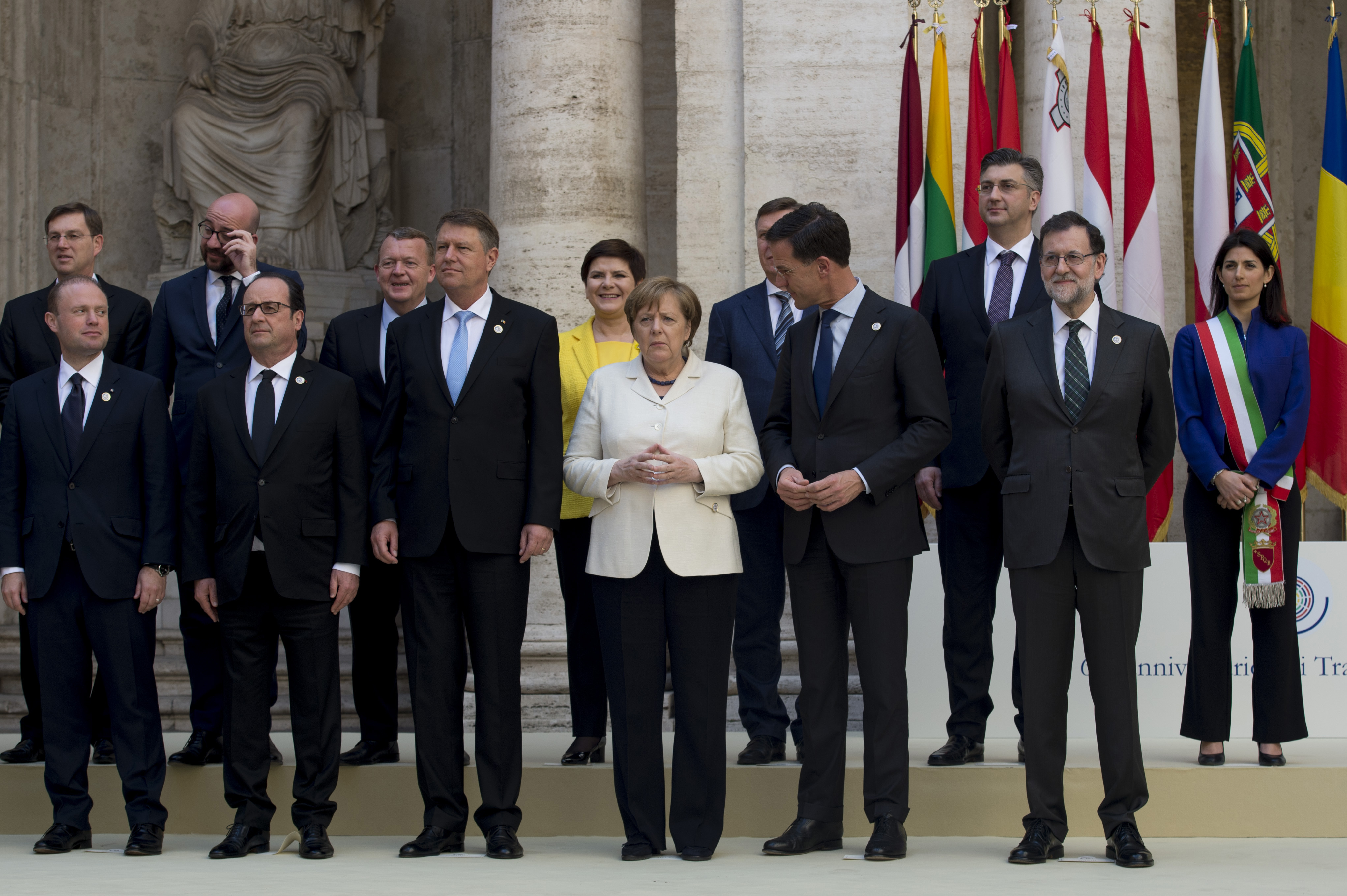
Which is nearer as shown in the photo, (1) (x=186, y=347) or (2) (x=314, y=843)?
(2) (x=314, y=843)

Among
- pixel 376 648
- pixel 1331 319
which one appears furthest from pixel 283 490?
pixel 1331 319

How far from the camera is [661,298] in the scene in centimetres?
487

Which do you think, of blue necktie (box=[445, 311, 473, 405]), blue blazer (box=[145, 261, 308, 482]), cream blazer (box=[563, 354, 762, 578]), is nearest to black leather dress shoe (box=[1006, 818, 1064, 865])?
cream blazer (box=[563, 354, 762, 578])

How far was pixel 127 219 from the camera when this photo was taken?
10.1 meters

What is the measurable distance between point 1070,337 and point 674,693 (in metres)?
1.67

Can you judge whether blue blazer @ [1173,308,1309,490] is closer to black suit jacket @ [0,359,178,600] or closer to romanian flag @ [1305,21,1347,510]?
romanian flag @ [1305,21,1347,510]

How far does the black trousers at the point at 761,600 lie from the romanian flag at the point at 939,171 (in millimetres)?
1783

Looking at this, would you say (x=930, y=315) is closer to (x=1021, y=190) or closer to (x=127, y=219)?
(x=1021, y=190)

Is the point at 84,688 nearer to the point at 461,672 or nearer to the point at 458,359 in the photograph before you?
the point at 461,672

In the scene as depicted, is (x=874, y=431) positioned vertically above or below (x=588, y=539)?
above

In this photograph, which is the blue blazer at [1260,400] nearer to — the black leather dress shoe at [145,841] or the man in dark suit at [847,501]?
the man in dark suit at [847,501]

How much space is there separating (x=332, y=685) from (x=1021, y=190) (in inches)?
113

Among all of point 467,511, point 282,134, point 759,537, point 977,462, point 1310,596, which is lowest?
point 1310,596

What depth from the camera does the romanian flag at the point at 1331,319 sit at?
6289 millimetres
